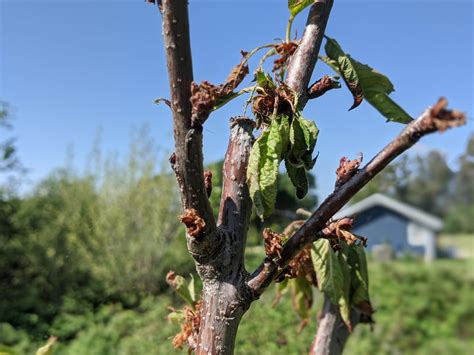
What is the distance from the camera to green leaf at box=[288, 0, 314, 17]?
722 millimetres

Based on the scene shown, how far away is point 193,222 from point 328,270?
0.46 m

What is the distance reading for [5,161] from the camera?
5164 mm

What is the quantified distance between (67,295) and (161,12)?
15.6 ft

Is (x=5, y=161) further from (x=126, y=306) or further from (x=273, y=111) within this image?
(x=273, y=111)

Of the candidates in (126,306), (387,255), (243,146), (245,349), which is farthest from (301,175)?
(387,255)

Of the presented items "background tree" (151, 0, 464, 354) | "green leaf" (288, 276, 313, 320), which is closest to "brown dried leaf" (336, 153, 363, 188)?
"background tree" (151, 0, 464, 354)

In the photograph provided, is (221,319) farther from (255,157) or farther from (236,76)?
(236,76)

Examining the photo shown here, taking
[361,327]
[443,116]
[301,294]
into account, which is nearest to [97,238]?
[361,327]

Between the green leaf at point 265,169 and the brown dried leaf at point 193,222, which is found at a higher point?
the green leaf at point 265,169

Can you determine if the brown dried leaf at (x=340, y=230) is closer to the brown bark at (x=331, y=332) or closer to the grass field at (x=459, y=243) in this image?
the brown bark at (x=331, y=332)

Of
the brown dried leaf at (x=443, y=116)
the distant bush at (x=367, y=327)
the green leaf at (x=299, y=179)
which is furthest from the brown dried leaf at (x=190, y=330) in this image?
the distant bush at (x=367, y=327)

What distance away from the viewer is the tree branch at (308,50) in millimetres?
738

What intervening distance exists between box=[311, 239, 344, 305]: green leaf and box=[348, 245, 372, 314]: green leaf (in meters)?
0.06

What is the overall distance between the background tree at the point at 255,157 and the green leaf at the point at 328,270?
0.88 feet
